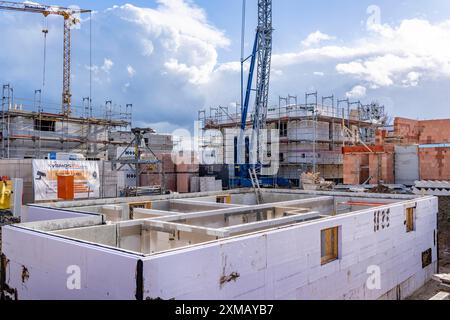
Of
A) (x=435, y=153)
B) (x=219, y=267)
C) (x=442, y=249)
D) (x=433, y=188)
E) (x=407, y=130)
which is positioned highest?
(x=407, y=130)

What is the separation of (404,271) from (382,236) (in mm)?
2023

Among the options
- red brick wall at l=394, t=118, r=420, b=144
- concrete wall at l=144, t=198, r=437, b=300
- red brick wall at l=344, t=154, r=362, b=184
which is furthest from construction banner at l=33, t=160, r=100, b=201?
red brick wall at l=394, t=118, r=420, b=144

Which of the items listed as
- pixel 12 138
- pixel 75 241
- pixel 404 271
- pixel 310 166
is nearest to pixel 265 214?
pixel 404 271

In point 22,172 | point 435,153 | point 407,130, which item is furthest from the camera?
point 407,130

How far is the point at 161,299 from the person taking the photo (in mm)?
5008

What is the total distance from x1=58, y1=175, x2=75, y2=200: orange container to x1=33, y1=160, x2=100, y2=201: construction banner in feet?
2.45

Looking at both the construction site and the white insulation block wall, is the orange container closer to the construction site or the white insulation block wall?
the construction site

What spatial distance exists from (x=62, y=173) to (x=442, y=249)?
17.3m

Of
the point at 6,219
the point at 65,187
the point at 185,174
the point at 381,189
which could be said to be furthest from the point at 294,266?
the point at 185,174

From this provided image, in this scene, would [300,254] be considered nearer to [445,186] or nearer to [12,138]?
[445,186]

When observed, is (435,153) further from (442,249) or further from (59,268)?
(59,268)

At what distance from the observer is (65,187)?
19.0m

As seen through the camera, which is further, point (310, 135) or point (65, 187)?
point (310, 135)

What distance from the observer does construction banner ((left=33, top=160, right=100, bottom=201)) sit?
63.4ft
